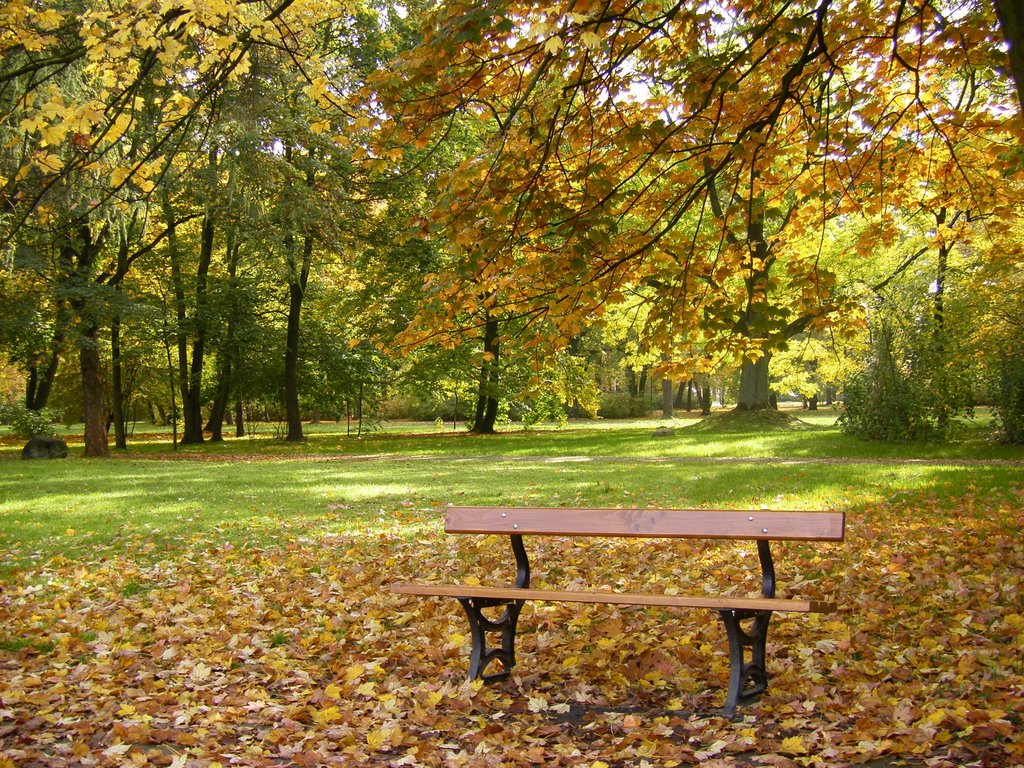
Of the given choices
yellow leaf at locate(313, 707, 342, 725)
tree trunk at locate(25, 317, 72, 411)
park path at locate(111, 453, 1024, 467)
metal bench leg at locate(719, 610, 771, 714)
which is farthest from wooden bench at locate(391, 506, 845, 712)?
Result: tree trunk at locate(25, 317, 72, 411)

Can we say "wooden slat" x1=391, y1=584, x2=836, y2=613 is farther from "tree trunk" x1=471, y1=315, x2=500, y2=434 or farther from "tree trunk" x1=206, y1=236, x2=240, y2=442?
"tree trunk" x1=206, y1=236, x2=240, y2=442

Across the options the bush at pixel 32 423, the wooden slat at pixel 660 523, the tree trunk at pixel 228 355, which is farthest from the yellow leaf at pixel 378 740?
the bush at pixel 32 423

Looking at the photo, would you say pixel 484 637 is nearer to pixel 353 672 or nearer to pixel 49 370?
pixel 353 672

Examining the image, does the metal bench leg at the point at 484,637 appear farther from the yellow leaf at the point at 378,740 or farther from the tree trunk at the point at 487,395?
the tree trunk at the point at 487,395

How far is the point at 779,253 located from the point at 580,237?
8.68 feet

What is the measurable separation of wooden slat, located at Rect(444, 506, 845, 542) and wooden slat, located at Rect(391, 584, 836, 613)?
293 mm

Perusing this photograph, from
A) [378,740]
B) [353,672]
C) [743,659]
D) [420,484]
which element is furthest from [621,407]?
[378,740]

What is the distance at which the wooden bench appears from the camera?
3.70 m

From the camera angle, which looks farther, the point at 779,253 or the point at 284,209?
the point at 284,209

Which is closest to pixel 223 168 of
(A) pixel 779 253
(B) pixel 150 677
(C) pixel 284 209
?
(C) pixel 284 209

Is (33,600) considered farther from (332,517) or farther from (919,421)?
(919,421)

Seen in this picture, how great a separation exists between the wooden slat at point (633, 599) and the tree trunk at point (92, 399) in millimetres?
17050

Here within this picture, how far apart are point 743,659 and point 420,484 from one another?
30.0 ft

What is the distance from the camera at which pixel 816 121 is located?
673 cm
